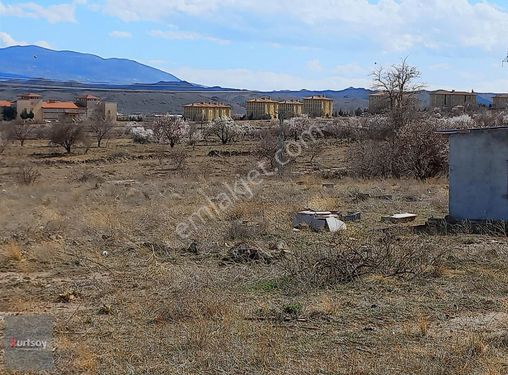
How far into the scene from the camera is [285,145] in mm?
34438

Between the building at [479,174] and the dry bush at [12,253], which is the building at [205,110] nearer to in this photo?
the building at [479,174]

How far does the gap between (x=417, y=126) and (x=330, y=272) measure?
738 inches

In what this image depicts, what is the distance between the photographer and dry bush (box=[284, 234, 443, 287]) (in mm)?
8734

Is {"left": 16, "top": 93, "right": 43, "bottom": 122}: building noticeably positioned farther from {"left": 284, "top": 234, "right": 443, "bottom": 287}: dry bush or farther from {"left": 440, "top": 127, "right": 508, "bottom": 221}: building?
{"left": 284, "top": 234, "right": 443, "bottom": 287}: dry bush

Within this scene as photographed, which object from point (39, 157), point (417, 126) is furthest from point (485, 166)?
point (39, 157)

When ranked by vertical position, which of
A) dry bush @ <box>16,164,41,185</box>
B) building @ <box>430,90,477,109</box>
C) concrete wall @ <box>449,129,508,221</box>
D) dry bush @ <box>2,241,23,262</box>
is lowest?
dry bush @ <box>16,164,41,185</box>

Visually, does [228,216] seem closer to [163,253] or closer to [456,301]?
[163,253]

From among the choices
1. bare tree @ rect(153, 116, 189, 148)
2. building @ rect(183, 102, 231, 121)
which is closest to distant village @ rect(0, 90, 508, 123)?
building @ rect(183, 102, 231, 121)

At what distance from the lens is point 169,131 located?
5572 centimetres

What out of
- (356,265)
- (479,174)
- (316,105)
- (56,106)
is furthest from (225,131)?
(316,105)

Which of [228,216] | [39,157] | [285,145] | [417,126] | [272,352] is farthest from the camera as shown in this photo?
[39,157]

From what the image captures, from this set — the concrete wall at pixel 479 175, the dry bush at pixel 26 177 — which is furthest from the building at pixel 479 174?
the dry bush at pixel 26 177

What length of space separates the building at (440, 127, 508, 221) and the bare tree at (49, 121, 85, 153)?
121ft

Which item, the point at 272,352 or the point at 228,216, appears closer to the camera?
the point at 272,352
